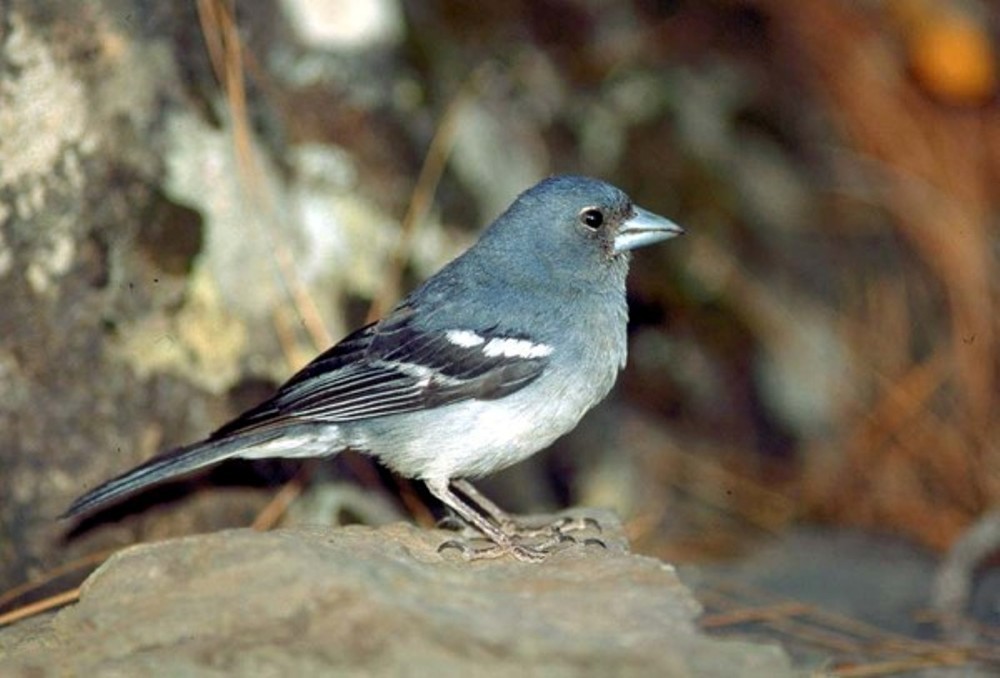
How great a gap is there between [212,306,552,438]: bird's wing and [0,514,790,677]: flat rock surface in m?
0.80

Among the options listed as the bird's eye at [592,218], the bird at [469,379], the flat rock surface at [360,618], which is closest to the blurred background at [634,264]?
the bird at [469,379]

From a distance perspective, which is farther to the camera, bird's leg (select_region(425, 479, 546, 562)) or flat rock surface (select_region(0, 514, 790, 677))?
bird's leg (select_region(425, 479, 546, 562))

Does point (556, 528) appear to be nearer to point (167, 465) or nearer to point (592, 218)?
point (592, 218)

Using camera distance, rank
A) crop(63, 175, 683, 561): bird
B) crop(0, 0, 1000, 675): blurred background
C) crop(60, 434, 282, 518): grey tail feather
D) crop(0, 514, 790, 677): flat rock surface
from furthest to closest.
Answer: crop(0, 0, 1000, 675): blurred background, crop(63, 175, 683, 561): bird, crop(60, 434, 282, 518): grey tail feather, crop(0, 514, 790, 677): flat rock surface

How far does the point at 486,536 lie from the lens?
4656mm

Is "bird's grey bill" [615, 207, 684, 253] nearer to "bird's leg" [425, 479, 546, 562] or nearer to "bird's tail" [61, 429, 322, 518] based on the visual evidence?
"bird's leg" [425, 479, 546, 562]

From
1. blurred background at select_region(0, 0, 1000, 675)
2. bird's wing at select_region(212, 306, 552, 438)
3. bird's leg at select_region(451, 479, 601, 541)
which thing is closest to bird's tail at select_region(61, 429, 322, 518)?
bird's wing at select_region(212, 306, 552, 438)

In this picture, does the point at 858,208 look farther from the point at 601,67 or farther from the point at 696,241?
the point at 601,67

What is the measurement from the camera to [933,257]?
7406 millimetres

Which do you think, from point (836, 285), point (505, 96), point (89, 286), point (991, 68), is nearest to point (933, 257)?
point (836, 285)

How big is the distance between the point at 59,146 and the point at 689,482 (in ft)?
10.7

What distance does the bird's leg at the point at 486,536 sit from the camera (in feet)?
14.2

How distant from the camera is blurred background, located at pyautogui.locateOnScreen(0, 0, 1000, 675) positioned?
4.97 metres

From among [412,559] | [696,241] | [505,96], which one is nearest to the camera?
[412,559]
